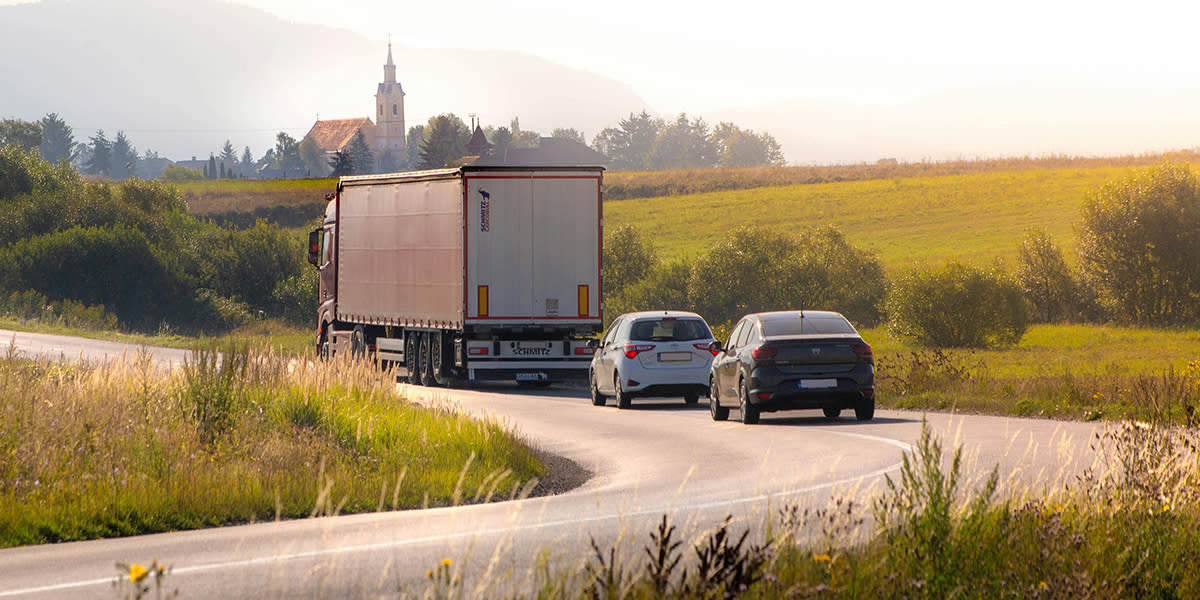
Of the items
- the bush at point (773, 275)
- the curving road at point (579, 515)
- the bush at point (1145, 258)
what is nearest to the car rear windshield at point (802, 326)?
the curving road at point (579, 515)

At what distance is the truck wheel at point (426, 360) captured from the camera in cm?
3072

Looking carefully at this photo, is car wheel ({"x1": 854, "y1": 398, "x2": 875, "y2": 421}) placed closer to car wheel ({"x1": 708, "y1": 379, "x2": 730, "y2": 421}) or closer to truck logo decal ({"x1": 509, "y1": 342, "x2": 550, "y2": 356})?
car wheel ({"x1": 708, "y1": 379, "x2": 730, "y2": 421})

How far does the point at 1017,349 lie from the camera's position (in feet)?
148

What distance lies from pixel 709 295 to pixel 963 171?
51.6m

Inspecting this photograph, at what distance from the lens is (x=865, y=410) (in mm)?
19766

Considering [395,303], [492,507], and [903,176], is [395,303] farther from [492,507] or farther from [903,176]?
[903,176]

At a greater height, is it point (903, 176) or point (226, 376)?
point (903, 176)

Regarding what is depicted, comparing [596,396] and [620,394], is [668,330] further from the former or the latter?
[596,396]

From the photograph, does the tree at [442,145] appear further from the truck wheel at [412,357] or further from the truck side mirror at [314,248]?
the truck wheel at [412,357]

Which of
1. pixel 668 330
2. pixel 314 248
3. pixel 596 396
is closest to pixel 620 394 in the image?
pixel 668 330

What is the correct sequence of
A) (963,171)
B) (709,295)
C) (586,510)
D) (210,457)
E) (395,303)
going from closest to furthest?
1. (586,510)
2. (210,457)
3. (395,303)
4. (709,295)
5. (963,171)

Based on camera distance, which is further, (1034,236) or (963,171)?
(963,171)

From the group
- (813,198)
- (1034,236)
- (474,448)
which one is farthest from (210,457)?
(813,198)

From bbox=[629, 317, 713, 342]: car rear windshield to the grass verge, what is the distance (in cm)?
651
